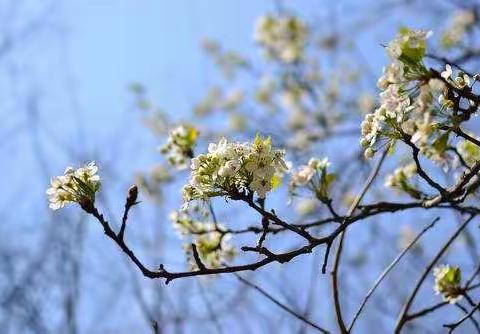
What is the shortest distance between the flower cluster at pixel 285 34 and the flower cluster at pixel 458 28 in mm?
1498

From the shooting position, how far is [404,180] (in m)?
Answer: 2.58

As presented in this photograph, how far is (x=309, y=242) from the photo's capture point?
1707mm

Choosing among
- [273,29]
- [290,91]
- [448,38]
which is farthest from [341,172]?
[290,91]

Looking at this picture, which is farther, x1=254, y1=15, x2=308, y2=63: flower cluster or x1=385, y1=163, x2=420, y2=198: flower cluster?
x1=254, y1=15, x2=308, y2=63: flower cluster

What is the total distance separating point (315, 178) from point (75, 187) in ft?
3.26

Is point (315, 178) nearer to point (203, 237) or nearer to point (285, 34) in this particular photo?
point (203, 237)

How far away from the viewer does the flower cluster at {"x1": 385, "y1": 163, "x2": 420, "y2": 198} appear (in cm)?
254

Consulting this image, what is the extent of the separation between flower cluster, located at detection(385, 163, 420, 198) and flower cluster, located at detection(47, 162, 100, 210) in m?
1.26

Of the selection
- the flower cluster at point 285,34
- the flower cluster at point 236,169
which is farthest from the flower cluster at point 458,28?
the flower cluster at point 236,169

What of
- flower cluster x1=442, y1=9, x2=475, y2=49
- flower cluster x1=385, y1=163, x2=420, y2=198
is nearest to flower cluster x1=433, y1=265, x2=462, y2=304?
flower cluster x1=385, y1=163, x2=420, y2=198

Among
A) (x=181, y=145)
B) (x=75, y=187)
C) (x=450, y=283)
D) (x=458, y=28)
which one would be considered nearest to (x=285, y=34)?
→ (x=458, y=28)

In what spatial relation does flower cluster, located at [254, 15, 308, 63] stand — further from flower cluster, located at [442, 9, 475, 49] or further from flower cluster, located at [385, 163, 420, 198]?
flower cluster, located at [385, 163, 420, 198]

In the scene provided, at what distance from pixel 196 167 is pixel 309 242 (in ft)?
1.20

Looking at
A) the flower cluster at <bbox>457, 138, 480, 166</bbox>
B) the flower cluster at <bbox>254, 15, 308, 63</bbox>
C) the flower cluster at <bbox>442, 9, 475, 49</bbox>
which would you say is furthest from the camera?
the flower cluster at <bbox>254, 15, 308, 63</bbox>
